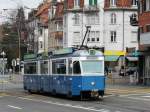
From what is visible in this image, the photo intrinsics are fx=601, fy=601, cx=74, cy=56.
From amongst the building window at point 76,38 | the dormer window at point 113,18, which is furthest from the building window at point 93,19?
the building window at point 76,38

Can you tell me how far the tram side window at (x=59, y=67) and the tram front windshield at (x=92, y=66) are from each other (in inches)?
80.2

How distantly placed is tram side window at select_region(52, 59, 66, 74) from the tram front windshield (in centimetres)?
204

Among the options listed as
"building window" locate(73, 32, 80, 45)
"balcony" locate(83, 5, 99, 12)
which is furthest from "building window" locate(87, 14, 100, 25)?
"building window" locate(73, 32, 80, 45)

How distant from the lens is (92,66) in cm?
3384

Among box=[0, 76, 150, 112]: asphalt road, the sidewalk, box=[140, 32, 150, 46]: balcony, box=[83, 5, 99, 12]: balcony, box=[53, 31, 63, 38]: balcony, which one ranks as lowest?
the sidewalk

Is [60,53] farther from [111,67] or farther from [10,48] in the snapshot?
[10,48]

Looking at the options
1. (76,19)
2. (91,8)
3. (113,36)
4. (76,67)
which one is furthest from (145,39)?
(76,19)

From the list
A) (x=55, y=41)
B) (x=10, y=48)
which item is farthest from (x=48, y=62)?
(x=10, y=48)

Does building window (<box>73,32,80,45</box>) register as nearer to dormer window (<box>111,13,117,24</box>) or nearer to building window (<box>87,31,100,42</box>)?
building window (<box>87,31,100,42</box>)

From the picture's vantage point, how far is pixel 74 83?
33688mm

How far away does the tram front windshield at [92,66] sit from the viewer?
110ft

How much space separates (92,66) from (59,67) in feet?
11.0

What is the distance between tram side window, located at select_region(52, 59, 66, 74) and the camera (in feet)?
117

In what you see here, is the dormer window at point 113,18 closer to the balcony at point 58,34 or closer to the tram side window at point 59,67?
the balcony at point 58,34
